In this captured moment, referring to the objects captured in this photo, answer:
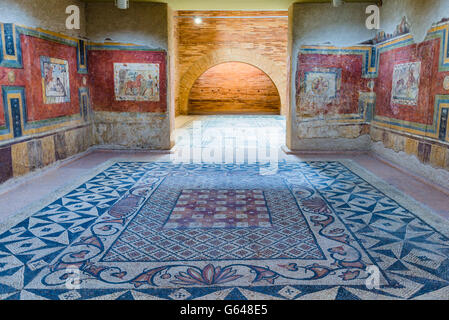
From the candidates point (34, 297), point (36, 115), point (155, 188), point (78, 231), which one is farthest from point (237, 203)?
point (36, 115)

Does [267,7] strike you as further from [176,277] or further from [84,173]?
[176,277]

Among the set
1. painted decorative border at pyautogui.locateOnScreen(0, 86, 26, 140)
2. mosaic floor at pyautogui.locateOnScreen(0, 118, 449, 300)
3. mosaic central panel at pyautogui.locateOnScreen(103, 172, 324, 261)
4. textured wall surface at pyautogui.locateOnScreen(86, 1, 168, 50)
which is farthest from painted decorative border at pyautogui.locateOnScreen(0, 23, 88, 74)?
mosaic central panel at pyautogui.locateOnScreen(103, 172, 324, 261)

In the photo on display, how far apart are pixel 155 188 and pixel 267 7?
3.92 metres

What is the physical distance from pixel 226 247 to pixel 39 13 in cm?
399

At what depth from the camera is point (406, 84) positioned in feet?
16.8

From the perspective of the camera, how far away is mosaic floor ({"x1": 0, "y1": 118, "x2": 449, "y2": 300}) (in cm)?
219

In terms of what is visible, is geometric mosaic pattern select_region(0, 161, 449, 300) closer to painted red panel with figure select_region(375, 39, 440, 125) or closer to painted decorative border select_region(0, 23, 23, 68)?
painted red panel with figure select_region(375, 39, 440, 125)

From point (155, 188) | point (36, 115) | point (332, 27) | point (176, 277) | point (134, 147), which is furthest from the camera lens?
point (134, 147)

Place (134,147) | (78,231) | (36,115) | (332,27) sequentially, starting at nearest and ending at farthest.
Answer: (78,231)
(36,115)
(332,27)
(134,147)

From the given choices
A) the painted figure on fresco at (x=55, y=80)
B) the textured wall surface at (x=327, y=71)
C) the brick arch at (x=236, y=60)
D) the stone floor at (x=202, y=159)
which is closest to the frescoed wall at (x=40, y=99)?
the painted figure on fresco at (x=55, y=80)

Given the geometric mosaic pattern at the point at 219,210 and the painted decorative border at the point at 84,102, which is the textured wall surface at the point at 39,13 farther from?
the geometric mosaic pattern at the point at 219,210

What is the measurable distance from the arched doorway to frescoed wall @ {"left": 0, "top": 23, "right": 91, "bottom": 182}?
8.84 metres

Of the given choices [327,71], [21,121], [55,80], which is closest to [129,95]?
[55,80]

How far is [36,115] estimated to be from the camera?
479 centimetres
